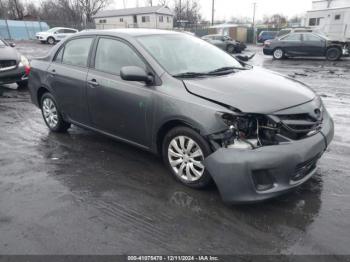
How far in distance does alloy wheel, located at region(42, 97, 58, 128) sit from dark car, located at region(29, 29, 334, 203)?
1.29 ft

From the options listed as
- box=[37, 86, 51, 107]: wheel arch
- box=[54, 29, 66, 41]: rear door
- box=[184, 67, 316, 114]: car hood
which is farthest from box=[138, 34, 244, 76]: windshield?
box=[54, 29, 66, 41]: rear door

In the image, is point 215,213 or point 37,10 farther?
point 37,10

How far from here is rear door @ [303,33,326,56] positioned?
16.6 metres

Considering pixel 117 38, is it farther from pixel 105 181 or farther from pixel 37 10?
pixel 37 10

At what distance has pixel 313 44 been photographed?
16.7m

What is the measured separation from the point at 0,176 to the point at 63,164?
78 centimetres

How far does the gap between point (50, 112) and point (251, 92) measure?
3.73m

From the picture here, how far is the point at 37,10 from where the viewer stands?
7225 centimetres

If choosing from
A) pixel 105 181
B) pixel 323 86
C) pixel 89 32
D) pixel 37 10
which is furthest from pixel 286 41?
pixel 37 10

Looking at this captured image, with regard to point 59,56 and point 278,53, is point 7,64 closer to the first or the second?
point 59,56

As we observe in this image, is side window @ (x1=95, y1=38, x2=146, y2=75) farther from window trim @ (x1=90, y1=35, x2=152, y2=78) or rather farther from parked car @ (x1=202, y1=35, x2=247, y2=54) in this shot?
parked car @ (x1=202, y1=35, x2=247, y2=54)

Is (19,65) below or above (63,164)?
above

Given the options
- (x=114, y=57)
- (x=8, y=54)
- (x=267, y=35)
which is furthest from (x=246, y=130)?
(x=267, y=35)

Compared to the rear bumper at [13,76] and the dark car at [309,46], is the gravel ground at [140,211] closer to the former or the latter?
the rear bumper at [13,76]
